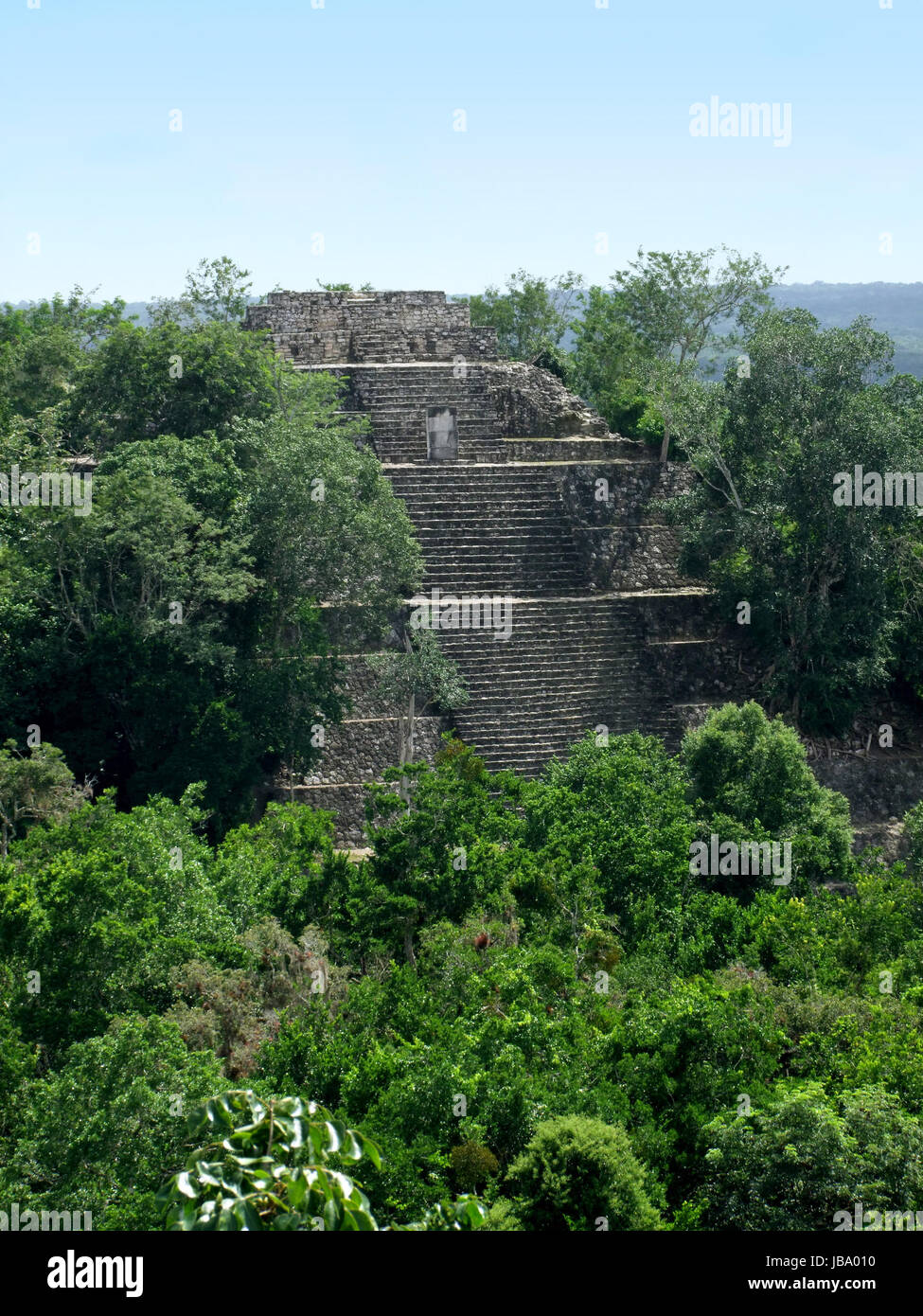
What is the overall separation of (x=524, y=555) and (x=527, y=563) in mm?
162

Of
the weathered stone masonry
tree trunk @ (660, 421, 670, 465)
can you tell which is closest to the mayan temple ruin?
the weathered stone masonry

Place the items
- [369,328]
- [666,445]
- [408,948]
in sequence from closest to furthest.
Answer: [408,948], [666,445], [369,328]

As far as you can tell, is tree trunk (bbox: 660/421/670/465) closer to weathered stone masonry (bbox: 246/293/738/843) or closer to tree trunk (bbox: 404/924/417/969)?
weathered stone masonry (bbox: 246/293/738/843)

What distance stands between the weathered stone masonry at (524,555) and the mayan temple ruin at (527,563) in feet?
0.09

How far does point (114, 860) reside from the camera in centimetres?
1322

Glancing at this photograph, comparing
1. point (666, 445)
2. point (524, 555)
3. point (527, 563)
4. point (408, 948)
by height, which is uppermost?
point (666, 445)

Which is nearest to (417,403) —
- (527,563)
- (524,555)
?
(524,555)

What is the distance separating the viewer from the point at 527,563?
2338cm

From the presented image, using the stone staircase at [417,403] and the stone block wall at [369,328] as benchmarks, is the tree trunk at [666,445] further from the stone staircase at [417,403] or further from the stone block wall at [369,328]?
the stone block wall at [369,328]

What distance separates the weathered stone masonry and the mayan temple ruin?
0.03 metres

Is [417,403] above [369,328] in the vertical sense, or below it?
below

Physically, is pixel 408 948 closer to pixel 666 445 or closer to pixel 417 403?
pixel 666 445

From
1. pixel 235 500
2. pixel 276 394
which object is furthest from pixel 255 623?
pixel 276 394

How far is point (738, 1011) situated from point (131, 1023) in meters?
5.26
